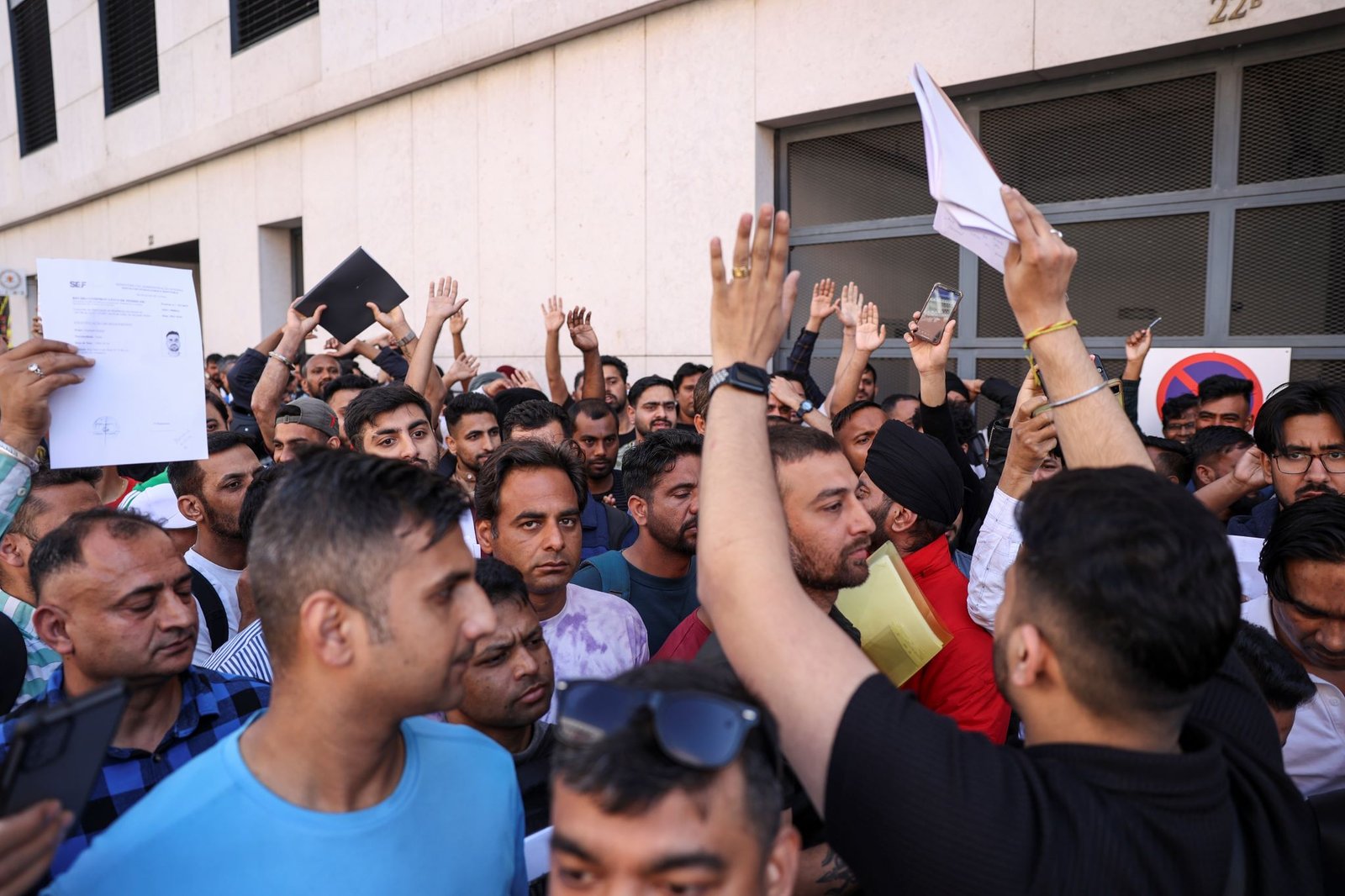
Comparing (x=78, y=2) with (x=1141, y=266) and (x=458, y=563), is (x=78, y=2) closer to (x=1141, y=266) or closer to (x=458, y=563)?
(x=1141, y=266)

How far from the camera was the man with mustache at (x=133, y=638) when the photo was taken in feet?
7.18

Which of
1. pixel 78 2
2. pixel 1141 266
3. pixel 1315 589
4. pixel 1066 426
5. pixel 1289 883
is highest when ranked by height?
pixel 78 2

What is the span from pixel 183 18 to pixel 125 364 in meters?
14.5

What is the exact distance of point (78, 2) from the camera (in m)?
17.5

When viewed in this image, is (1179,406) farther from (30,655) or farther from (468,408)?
(30,655)

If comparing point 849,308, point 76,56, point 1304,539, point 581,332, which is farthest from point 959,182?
point 76,56

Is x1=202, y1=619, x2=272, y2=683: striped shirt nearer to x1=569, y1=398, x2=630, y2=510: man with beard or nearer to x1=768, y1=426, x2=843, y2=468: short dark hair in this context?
x1=768, y1=426, x2=843, y2=468: short dark hair

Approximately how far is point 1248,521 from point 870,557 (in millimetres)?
2299

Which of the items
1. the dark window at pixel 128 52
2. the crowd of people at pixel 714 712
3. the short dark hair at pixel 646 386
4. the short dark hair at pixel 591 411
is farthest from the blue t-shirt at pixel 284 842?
the dark window at pixel 128 52

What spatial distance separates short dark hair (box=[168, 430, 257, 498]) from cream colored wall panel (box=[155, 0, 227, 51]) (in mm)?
11998

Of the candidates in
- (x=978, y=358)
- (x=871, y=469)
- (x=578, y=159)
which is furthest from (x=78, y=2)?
(x=871, y=469)

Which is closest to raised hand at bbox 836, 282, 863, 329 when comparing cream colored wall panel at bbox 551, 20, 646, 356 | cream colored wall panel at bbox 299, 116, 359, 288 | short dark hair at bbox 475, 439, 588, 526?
short dark hair at bbox 475, 439, 588, 526

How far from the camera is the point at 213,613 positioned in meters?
3.32

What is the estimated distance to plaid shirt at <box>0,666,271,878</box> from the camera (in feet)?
6.47
